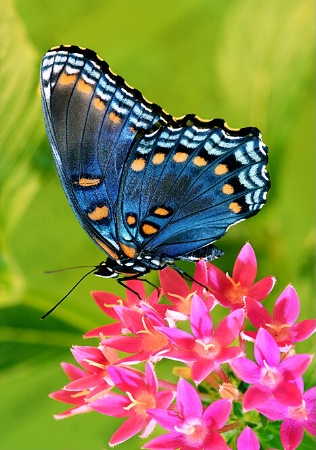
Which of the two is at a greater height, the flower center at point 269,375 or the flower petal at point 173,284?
the flower petal at point 173,284

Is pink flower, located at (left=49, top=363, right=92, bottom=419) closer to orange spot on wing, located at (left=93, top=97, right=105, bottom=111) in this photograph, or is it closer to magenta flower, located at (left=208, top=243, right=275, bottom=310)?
magenta flower, located at (left=208, top=243, right=275, bottom=310)

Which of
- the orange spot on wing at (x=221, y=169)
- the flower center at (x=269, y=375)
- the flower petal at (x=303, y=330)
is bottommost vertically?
the flower center at (x=269, y=375)

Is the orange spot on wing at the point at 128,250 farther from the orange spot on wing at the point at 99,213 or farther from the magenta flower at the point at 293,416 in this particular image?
the magenta flower at the point at 293,416

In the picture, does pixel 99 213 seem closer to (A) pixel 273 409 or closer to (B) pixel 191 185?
(B) pixel 191 185

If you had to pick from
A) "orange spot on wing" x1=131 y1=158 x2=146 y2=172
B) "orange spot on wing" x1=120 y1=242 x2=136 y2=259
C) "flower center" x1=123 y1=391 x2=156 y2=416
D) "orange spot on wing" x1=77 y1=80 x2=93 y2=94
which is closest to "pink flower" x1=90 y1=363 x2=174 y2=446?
"flower center" x1=123 y1=391 x2=156 y2=416

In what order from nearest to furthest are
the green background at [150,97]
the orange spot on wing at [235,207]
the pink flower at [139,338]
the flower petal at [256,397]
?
1. the flower petal at [256,397]
2. the pink flower at [139,338]
3. the orange spot on wing at [235,207]
4. the green background at [150,97]

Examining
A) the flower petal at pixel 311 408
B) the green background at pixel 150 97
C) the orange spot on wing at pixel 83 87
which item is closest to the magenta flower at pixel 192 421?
the flower petal at pixel 311 408

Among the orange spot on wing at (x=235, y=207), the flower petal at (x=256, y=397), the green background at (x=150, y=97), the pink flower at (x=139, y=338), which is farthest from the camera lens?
the green background at (x=150, y=97)
